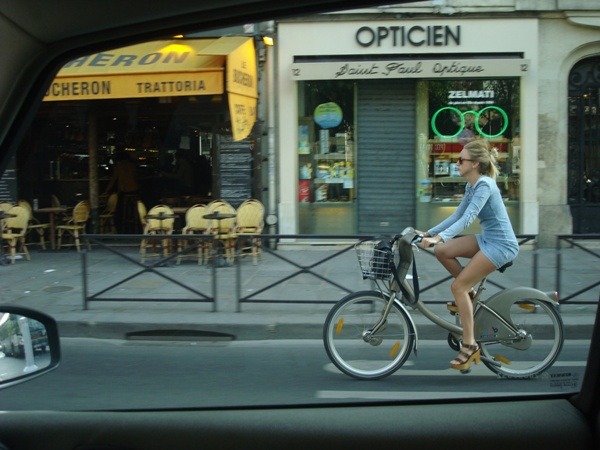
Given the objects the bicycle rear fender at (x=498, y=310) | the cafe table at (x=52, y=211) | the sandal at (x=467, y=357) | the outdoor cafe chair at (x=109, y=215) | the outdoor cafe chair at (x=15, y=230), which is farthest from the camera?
the outdoor cafe chair at (x=109, y=215)

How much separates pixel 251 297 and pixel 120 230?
177 inches

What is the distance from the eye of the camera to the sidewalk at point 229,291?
6.86 m

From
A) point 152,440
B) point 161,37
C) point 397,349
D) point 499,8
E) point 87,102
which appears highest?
point 499,8

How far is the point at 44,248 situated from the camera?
1038 cm

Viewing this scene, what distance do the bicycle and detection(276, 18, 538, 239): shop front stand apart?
198 inches

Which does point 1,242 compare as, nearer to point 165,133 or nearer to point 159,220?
point 159,220

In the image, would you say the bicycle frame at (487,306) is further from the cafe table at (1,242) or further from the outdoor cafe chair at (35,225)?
the outdoor cafe chair at (35,225)

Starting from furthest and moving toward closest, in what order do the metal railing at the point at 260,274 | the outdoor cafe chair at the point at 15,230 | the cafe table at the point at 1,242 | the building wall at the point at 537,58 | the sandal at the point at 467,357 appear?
the building wall at the point at 537,58 < the outdoor cafe chair at the point at 15,230 < the cafe table at the point at 1,242 < the metal railing at the point at 260,274 < the sandal at the point at 467,357

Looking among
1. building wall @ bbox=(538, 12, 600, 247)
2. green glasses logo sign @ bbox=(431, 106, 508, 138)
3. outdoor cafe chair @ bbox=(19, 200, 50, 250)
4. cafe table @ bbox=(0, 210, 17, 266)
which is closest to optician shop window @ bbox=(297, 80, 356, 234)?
green glasses logo sign @ bbox=(431, 106, 508, 138)

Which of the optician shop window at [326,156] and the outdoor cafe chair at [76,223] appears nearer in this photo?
the outdoor cafe chair at [76,223]

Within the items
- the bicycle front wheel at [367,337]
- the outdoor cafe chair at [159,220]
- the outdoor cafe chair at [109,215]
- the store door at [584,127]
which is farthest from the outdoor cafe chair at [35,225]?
the store door at [584,127]

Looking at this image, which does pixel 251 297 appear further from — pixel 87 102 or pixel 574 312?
pixel 87 102

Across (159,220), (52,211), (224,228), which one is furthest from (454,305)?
(52,211)

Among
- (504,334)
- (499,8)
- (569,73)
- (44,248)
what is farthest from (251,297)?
(569,73)
